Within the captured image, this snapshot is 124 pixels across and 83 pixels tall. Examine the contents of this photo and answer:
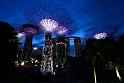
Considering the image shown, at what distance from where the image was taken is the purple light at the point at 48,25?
41875mm

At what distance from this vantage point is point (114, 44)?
39969 millimetres

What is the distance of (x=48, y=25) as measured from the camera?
1689 inches

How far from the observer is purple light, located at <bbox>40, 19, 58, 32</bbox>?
137 feet

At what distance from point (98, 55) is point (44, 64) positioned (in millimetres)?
14915

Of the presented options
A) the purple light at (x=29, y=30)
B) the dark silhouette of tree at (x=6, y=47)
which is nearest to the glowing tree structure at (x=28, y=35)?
the purple light at (x=29, y=30)

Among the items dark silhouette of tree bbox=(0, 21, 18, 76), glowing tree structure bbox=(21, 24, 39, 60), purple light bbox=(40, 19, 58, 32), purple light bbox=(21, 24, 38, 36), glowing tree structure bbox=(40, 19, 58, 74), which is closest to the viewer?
dark silhouette of tree bbox=(0, 21, 18, 76)

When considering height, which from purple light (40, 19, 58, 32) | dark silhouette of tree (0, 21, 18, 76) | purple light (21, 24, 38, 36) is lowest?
dark silhouette of tree (0, 21, 18, 76)

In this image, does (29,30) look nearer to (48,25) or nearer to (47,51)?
(48,25)

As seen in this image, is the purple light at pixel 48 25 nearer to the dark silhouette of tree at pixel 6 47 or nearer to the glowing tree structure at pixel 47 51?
the glowing tree structure at pixel 47 51

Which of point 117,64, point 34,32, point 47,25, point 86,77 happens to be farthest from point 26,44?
point 117,64

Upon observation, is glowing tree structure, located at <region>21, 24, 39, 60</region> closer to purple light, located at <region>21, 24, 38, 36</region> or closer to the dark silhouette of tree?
purple light, located at <region>21, 24, 38, 36</region>

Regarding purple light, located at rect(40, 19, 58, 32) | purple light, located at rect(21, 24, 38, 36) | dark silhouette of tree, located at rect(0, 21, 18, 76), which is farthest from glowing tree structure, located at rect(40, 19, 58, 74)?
purple light, located at rect(21, 24, 38, 36)

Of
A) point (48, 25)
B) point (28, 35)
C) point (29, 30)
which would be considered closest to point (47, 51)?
point (48, 25)

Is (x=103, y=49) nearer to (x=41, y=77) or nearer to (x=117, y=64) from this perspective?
(x=117, y=64)
